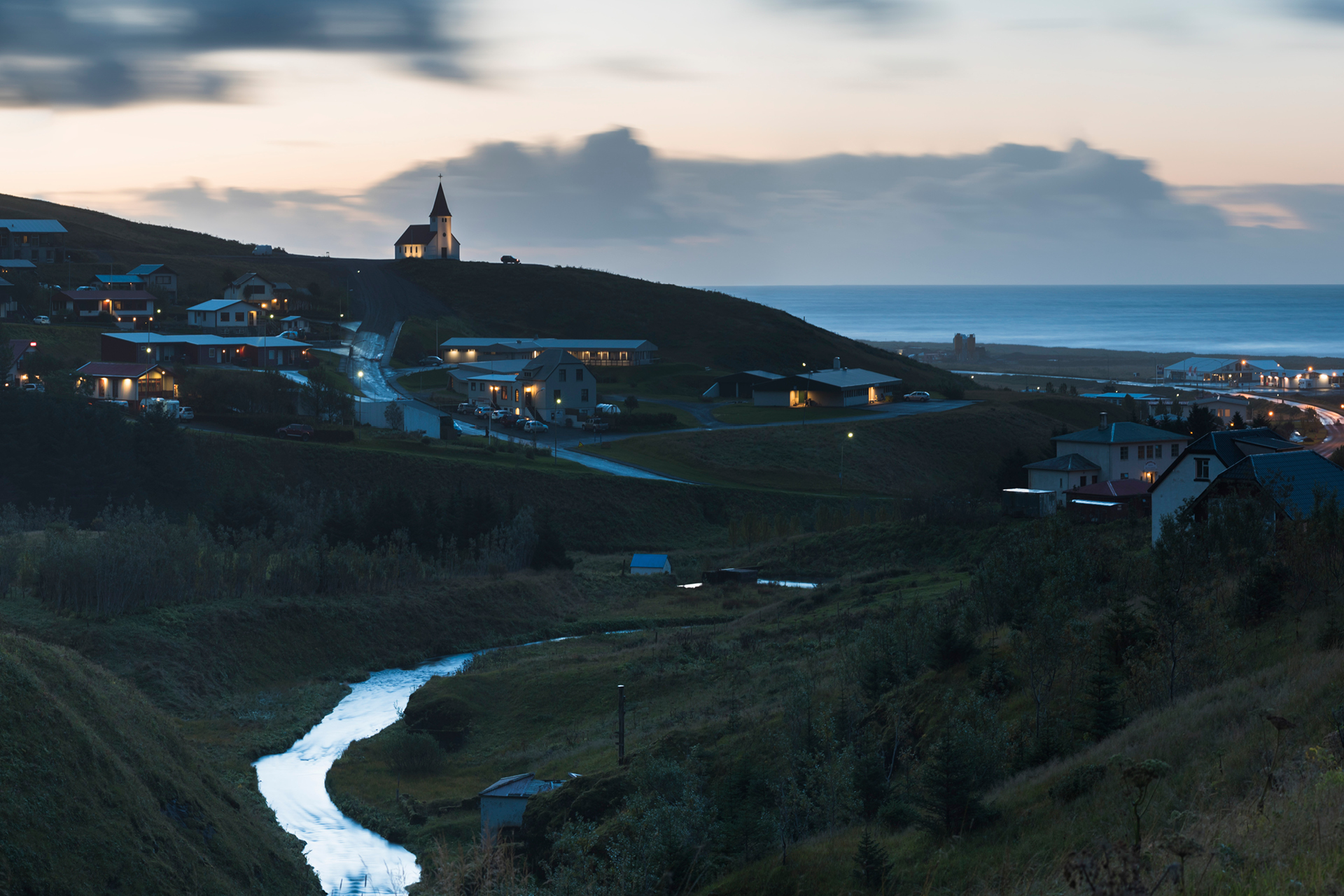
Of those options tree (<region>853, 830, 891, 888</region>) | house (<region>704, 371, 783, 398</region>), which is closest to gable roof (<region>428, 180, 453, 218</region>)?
house (<region>704, 371, 783, 398</region>)

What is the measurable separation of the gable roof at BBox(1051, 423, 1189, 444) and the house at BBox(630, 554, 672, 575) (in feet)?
72.9

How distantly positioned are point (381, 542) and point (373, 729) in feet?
66.5

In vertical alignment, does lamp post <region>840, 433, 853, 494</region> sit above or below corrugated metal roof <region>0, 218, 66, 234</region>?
below

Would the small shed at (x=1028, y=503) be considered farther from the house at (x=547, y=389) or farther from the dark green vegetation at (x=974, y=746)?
the house at (x=547, y=389)

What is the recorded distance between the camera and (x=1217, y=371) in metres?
140

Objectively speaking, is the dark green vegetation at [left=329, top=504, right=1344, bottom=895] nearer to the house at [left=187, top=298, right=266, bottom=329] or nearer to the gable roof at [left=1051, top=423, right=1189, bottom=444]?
the gable roof at [left=1051, top=423, right=1189, bottom=444]

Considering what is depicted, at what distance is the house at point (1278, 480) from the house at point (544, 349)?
90.3m

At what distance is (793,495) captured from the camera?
72.5 m

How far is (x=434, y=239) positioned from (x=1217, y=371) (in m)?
118

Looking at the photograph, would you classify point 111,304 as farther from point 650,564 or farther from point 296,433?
point 650,564

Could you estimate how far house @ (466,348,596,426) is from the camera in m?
92.3

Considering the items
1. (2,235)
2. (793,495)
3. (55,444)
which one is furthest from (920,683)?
(2,235)

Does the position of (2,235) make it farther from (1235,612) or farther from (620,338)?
(1235,612)

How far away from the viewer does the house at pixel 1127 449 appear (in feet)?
182
